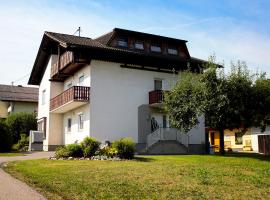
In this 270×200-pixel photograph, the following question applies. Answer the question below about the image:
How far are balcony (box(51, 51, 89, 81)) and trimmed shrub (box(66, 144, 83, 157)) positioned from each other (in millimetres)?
7912

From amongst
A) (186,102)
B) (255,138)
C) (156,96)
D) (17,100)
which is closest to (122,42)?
(156,96)


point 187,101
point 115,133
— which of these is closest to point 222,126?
point 187,101

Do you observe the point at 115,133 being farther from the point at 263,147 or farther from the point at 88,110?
the point at 263,147

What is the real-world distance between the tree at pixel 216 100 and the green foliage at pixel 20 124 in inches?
855

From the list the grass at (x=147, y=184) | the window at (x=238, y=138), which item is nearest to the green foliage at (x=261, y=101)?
the grass at (x=147, y=184)

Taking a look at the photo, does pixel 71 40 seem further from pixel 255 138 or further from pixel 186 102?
pixel 255 138

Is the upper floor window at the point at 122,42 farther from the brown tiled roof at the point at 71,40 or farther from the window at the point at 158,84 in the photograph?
the window at the point at 158,84

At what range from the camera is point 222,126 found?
71.9 ft

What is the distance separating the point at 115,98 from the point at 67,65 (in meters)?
4.65

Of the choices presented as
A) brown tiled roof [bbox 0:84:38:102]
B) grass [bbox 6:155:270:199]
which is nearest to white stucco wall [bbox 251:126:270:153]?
grass [bbox 6:155:270:199]

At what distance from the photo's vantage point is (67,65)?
90.4 ft

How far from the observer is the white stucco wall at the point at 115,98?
2527 centimetres

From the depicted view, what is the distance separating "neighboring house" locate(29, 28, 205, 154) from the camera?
2527 centimetres

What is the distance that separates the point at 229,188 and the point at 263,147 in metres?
27.8
